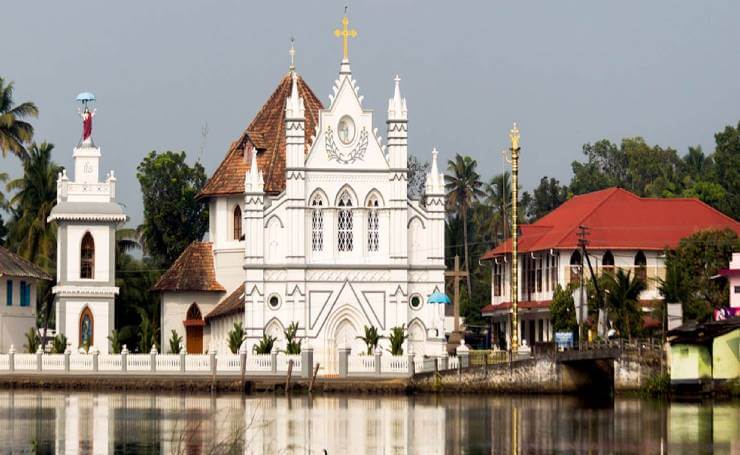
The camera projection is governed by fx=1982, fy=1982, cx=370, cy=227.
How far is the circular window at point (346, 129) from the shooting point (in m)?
81.1

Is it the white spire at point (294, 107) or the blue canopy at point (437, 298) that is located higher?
the white spire at point (294, 107)

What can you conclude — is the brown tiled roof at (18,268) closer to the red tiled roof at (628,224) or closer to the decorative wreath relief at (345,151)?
the decorative wreath relief at (345,151)

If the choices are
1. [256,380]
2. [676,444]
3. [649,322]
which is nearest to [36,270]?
[256,380]

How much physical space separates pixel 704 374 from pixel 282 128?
90.8 ft

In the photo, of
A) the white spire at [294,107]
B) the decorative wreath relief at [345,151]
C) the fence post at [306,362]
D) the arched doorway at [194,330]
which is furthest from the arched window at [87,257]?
the fence post at [306,362]

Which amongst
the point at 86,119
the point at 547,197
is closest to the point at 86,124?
the point at 86,119

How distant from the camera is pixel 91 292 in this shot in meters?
84.4

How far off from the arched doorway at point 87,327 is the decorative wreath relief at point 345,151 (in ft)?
41.2

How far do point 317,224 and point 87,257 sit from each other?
35.6ft

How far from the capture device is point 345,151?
81188mm

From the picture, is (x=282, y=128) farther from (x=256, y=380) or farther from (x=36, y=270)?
(x=256, y=380)

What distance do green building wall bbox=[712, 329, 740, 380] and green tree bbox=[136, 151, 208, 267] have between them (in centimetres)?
4427

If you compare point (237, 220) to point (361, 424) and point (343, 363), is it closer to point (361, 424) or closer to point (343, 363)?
point (343, 363)

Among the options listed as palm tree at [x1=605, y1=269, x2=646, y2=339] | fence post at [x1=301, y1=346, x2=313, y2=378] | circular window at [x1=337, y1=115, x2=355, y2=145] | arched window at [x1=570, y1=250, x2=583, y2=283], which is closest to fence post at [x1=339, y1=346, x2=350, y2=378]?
fence post at [x1=301, y1=346, x2=313, y2=378]
